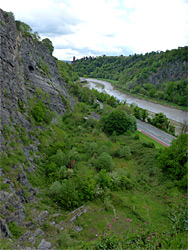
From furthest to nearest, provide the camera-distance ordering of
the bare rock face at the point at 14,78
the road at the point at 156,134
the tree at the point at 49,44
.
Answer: the tree at the point at 49,44
the road at the point at 156,134
the bare rock face at the point at 14,78

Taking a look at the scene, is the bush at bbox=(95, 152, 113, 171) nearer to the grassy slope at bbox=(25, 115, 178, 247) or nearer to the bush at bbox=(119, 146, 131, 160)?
the grassy slope at bbox=(25, 115, 178, 247)

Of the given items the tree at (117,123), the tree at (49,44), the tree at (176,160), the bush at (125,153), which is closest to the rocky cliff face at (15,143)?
the bush at (125,153)

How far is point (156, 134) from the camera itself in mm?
52125

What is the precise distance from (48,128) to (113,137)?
16.8 m

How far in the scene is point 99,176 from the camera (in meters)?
22.7

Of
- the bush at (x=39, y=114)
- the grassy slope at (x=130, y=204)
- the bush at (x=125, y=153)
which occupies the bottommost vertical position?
the grassy slope at (x=130, y=204)

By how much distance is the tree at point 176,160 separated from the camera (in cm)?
2531

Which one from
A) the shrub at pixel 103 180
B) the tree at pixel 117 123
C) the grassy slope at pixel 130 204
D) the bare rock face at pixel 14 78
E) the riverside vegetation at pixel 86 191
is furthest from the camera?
the tree at pixel 117 123

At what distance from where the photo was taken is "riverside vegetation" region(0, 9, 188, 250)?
13.0 meters

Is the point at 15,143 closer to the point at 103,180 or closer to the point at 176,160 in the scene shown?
the point at 103,180

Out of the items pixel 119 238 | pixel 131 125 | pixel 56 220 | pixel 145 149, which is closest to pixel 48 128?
pixel 56 220

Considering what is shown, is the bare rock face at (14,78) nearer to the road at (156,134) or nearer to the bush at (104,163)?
the bush at (104,163)

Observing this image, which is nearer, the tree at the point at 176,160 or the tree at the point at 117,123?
the tree at the point at 176,160

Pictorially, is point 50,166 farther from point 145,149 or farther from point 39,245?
point 145,149
